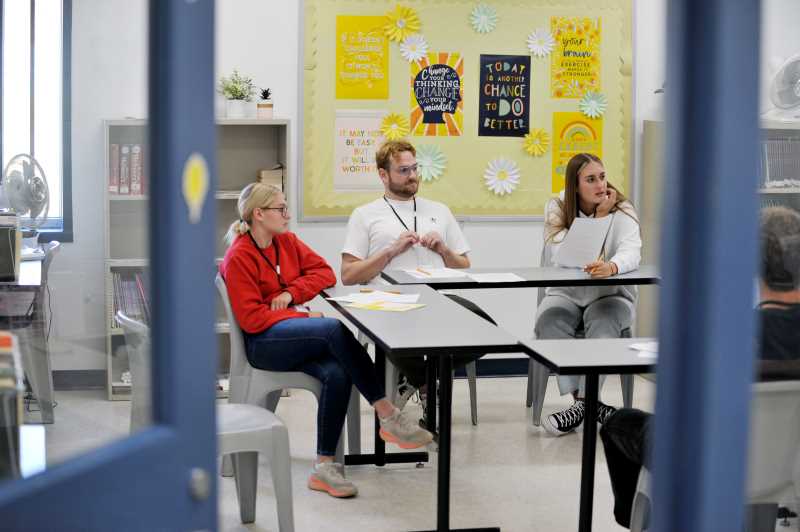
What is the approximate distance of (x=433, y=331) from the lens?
3039 mm

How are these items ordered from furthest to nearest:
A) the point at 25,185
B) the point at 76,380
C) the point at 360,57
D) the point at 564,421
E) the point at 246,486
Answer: the point at 360,57, the point at 564,421, the point at 246,486, the point at 25,185, the point at 76,380

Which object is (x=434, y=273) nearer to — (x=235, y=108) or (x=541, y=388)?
(x=541, y=388)

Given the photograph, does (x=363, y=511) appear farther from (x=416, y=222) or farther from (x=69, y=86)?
(x=69, y=86)

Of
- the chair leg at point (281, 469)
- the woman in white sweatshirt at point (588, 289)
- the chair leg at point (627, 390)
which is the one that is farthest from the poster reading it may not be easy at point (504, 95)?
the chair leg at point (281, 469)

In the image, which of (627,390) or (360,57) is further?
(360,57)

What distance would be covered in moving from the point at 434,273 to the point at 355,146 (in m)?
1.22

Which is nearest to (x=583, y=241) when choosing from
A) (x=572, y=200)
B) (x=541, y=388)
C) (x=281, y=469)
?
(x=572, y=200)

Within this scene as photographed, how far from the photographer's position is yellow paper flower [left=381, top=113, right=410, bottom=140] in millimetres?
5258

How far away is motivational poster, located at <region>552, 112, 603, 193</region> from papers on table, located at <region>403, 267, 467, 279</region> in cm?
132

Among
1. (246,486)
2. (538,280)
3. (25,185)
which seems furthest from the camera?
(538,280)

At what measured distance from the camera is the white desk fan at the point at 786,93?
1.86m

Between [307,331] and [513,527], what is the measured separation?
94 centimetres

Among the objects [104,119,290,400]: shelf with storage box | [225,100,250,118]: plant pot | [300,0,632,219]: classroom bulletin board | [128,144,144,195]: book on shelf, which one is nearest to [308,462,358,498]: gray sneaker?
[104,119,290,400]: shelf with storage box

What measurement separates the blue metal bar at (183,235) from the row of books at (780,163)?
83 centimetres
